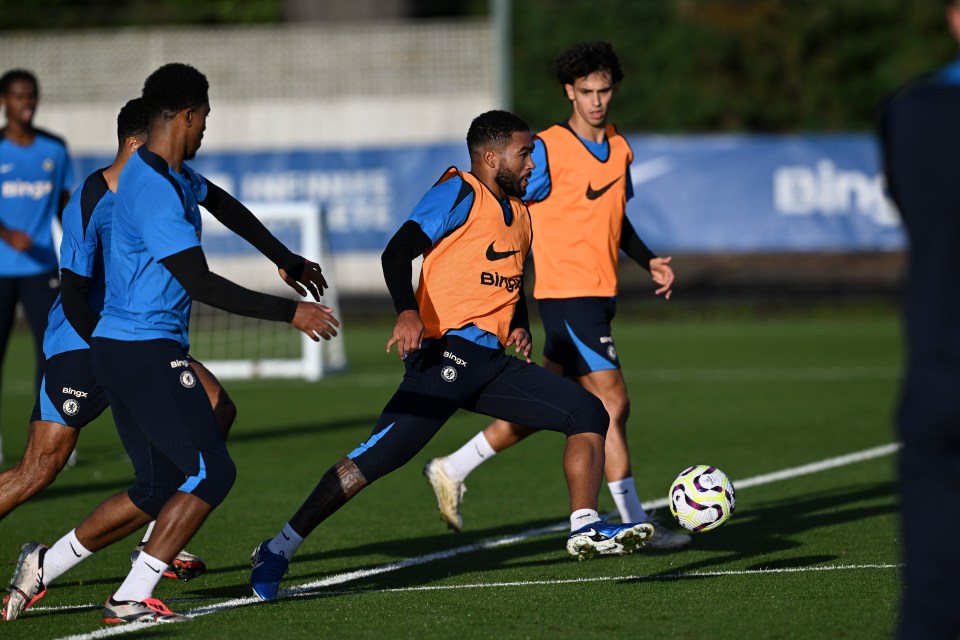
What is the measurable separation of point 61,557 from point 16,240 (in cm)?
440

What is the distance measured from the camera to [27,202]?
10.3 m

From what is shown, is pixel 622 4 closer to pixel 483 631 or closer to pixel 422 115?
pixel 422 115

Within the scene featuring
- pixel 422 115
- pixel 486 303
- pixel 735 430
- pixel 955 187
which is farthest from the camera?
pixel 422 115

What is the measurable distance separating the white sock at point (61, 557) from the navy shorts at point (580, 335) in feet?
8.81

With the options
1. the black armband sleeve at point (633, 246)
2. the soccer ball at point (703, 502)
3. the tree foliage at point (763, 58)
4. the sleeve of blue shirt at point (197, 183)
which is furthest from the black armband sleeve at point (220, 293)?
the tree foliage at point (763, 58)

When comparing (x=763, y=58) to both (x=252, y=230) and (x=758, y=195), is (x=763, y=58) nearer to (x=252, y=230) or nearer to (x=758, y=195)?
(x=758, y=195)

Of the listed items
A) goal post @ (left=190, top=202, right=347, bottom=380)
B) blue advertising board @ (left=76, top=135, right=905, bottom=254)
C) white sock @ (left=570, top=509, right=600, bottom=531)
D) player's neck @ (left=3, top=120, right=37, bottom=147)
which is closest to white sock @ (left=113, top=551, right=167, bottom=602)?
white sock @ (left=570, top=509, right=600, bottom=531)

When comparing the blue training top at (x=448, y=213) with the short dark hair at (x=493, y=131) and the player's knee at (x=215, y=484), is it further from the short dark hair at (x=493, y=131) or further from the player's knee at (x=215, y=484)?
the player's knee at (x=215, y=484)

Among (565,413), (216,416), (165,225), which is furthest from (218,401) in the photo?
(565,413)

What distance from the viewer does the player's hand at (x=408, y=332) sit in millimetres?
6027

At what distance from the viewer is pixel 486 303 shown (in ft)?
21.8

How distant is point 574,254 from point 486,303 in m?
1.22

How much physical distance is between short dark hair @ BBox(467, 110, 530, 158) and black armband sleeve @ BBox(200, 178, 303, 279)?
38.5 inches

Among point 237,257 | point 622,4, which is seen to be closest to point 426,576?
point 237,257
